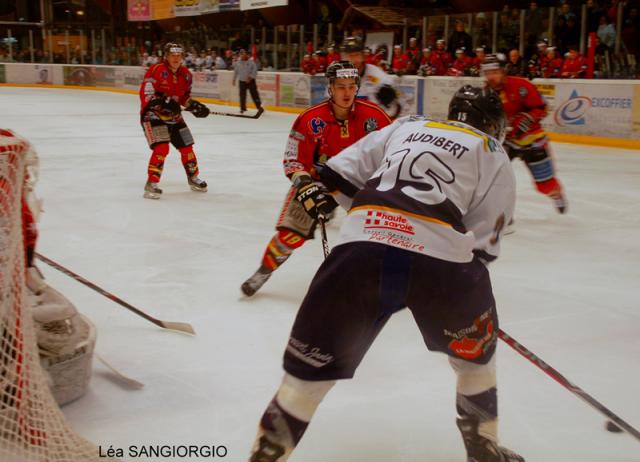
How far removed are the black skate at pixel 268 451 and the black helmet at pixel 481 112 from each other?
89 centimetres

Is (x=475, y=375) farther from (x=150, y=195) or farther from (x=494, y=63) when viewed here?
(x=150, y=195)

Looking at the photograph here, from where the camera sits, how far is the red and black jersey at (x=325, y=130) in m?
3.37

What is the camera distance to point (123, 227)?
16.5 feet

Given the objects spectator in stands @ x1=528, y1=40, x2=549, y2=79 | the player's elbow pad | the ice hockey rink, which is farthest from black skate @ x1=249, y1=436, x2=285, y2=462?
spectator in stands @ x1=528, y1=40, x2=549, y2=79

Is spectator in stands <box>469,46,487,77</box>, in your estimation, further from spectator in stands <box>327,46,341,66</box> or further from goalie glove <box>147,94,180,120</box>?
goalie glove <box>147,94,180,120</box>

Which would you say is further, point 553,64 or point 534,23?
point 534,23

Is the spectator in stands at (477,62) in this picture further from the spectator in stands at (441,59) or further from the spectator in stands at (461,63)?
the spectator in stands at (441,59)

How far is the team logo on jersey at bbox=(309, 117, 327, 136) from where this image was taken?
134 inches

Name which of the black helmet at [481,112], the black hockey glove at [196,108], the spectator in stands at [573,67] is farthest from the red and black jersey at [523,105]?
the spectator in stands at [573,67]

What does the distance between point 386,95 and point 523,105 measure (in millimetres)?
953

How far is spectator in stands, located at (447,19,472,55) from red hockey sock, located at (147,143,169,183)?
814cm

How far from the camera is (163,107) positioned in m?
5.97

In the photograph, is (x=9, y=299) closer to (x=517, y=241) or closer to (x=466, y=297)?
(x=466, y=297)

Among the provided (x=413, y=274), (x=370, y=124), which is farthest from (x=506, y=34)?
(x=413, y=274)
